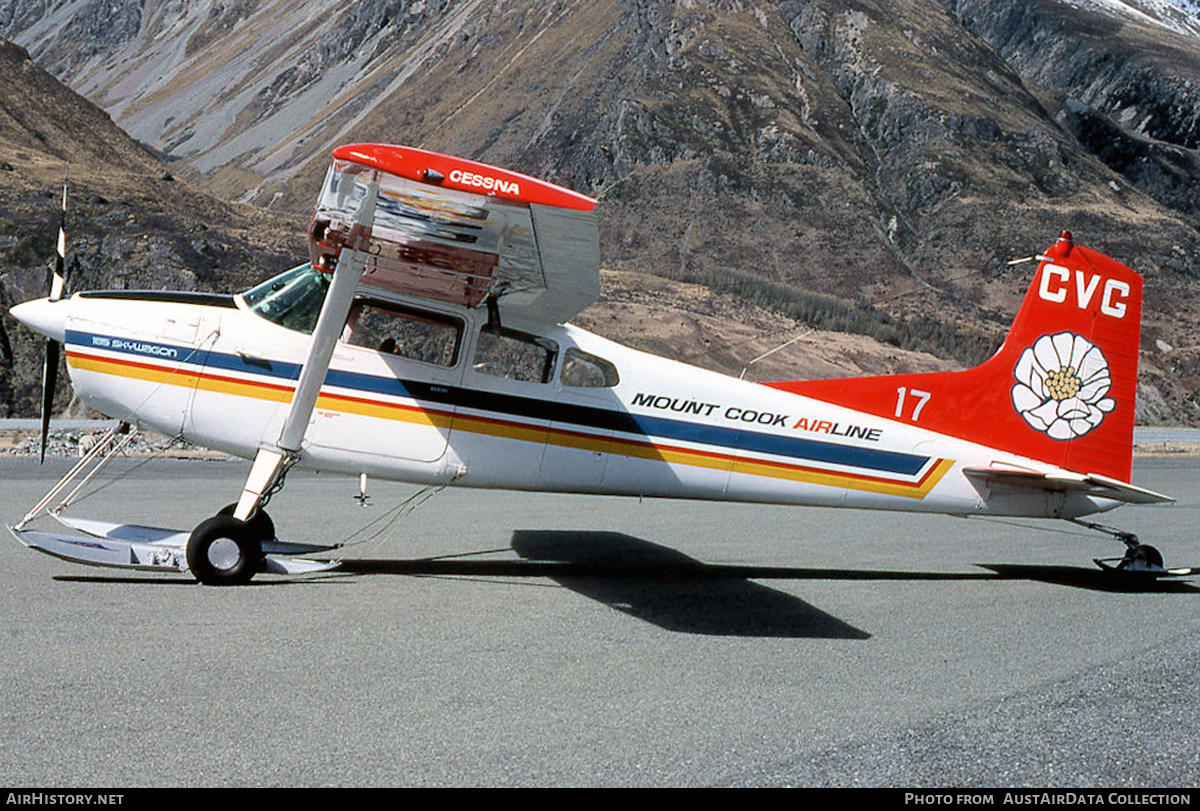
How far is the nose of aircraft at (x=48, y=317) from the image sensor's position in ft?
26.5

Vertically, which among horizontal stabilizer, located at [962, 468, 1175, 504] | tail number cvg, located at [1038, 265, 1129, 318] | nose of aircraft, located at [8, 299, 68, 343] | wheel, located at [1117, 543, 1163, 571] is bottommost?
wheel, located at [1117, 543, 1163, 571]

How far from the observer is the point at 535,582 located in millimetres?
8500

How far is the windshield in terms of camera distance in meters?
8.34

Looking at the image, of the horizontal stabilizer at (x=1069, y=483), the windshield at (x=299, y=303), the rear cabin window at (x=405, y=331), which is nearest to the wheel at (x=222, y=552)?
the windshield at (x=299, y=303)

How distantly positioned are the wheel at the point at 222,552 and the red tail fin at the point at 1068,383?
493 centimetres

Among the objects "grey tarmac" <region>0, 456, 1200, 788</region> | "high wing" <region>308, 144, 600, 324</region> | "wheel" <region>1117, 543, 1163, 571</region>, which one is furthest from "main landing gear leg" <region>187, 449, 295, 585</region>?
"wheel" <region>1117, 543, 1163, 571</region>

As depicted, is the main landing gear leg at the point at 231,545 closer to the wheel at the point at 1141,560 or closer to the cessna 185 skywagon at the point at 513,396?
the cessna 185 skywagon at the point at 513,396

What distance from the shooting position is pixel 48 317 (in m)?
8.09

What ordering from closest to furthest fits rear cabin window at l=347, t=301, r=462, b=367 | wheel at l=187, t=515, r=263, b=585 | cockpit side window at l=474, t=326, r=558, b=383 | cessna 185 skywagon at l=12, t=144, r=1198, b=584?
wheel at l=187, t=515, r=263, b=585
cessna 185 skywagon at l=12, t=144, r=1198, b=584
rear cabin window at l=347, t=301, r=462, b=367
cockpit side window at l=474, t=326, r=558, b=383

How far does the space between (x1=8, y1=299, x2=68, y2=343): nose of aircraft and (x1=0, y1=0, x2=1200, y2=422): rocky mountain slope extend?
44671 mm

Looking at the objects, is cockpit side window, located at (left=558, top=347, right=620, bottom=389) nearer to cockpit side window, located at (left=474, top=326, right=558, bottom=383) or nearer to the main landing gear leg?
cockpit side window, located at (left=474, top=326, right=558, bottom=383)

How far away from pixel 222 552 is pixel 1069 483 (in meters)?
6.88

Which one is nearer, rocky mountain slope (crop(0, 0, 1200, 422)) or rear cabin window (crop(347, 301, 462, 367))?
rear cabin window (crop(347, 301, 462, 367))

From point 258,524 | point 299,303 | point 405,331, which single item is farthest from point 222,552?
point 405,331
